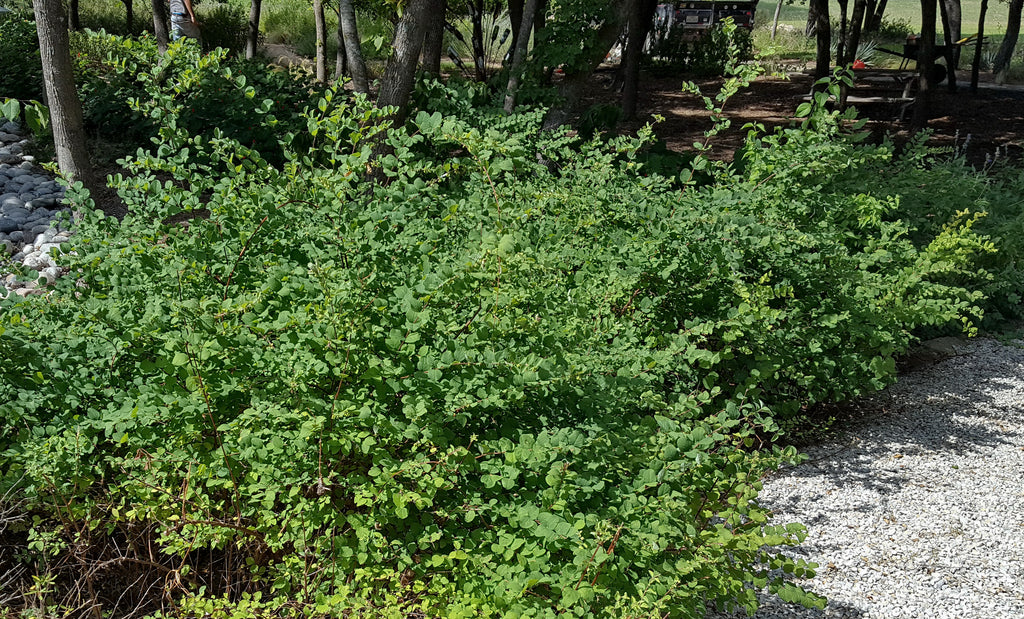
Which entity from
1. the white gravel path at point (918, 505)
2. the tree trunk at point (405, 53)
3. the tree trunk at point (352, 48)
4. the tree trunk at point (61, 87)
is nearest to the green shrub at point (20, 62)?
the tree trunk at point (61, 87)

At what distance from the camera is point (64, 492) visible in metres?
2.37

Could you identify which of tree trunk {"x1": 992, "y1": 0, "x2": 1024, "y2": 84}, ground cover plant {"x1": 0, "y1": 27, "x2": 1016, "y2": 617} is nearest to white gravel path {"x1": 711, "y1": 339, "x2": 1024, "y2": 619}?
ground cover plant {"x1": 0, "y1": 27, "x2": 1016, "y2": 617}

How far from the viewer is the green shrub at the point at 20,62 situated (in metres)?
8.70

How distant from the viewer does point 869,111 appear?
43.1ft

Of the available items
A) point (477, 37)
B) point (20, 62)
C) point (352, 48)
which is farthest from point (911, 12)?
point (352, 48)

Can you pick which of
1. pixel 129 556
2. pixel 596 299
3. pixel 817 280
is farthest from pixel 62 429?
pixel 817 280

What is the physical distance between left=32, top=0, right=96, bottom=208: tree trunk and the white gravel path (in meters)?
5.10

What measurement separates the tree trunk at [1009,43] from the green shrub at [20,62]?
18435 mm

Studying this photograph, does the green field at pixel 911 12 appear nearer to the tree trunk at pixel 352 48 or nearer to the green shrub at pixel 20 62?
the green shrub at pixel 20 62

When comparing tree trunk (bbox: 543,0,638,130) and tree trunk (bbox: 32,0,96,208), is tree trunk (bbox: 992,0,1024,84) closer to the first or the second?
tree trunk (bbox: 543,0,638,130)

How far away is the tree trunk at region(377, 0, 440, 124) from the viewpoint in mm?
6059

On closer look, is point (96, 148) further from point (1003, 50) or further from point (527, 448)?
point (1003, 50)

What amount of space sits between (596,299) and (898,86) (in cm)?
1330

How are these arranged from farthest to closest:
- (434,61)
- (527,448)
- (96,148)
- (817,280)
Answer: (434,61) → (96,148) → (817,280) → (527,448)
